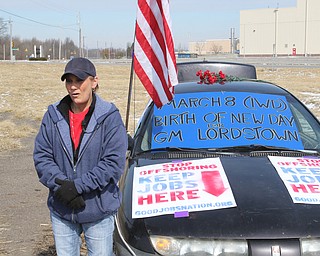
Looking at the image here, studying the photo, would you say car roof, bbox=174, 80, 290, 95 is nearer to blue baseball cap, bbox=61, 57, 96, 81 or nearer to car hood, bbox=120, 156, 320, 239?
car hood, bbox=120, 156, 320, 239

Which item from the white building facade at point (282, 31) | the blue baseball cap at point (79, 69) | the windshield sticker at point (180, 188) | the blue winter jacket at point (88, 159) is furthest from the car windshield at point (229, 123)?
→ the white building facade at point (282, 31)

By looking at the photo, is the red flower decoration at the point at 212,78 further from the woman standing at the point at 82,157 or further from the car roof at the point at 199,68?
the woman standing at the point at 82,157

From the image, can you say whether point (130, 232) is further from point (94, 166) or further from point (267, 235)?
point (267, 235)

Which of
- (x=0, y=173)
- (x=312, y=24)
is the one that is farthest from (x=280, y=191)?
(x=312, y=24)

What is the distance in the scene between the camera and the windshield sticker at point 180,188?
291 cm

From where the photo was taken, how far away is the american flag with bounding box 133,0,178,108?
4250 mm

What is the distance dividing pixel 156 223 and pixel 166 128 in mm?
1306

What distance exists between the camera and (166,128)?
4.00 m

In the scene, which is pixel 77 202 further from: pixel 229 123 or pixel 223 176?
pixel 229 123

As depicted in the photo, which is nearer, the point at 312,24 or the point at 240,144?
the point at 240,144

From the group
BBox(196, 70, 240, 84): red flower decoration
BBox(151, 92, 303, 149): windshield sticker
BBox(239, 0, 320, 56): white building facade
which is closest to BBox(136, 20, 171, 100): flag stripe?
BBox(151, 92, 303, 149): windshield sticker

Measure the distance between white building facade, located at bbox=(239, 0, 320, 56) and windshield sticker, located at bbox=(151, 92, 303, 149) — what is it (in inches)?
2876

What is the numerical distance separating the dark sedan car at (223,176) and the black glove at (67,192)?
1.43 feet

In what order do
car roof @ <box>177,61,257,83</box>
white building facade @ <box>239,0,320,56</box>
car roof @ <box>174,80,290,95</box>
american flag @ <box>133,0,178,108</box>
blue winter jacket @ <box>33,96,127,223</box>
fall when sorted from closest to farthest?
blue winter jacket @ <box>33,96,127,223</box>
american flag @ <box>133,0,178,108</box>
car roof @ <box>174,80,290,95</box>
car roof @ <box>177,61,257,83</box>
white building facade @ <box>239,0,320,56</box>
